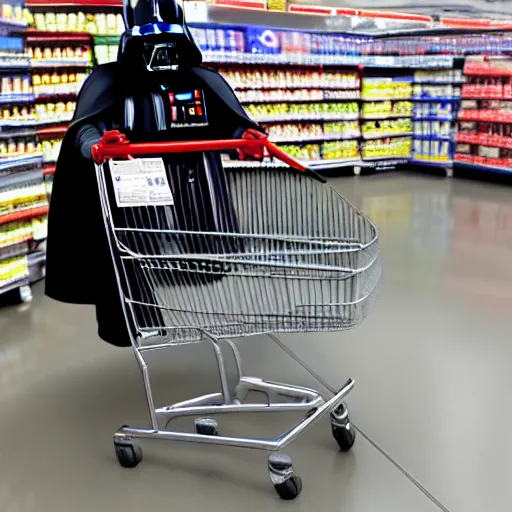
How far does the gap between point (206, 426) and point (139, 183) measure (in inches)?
35.9

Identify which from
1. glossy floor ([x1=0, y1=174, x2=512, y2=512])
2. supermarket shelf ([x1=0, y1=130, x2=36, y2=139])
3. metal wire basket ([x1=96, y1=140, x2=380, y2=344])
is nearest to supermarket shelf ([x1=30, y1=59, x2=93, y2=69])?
supermarket shelf ([x1=0, y1=130, x2=36, y2=139])

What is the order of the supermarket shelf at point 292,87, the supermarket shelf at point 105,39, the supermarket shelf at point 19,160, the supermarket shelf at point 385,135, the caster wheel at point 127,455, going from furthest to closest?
the supermarket shelf at point 385,135 < the supermarket shelf at point 292,87 < the supermarket shelf at point 105,39 < the supermarket shelf at point 19,160 < the caster wheel at point 127,455

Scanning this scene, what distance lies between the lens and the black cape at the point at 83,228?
2271 mm

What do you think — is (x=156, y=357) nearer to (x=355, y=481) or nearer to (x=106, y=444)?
(x=106, y=444)

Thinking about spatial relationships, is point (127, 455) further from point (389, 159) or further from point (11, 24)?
point (389, 159)

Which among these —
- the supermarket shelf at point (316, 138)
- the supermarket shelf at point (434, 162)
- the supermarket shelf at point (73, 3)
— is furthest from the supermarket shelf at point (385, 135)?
the supermarket shelf at point (73, 3)

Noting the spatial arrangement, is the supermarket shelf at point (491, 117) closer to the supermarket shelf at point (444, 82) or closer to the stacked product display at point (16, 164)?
the supermarket shelf at point (444, 82)

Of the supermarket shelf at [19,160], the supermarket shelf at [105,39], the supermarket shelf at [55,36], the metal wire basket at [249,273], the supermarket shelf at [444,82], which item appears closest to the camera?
the metal wire basket at [249,273]

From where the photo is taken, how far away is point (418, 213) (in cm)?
627

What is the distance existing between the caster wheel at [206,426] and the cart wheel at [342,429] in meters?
0.43

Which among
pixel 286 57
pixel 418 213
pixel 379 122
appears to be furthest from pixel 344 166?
pixel 418 213

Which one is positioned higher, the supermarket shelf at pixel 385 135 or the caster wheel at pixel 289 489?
the supermarket shelf at pixel 385 135

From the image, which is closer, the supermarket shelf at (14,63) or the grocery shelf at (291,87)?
the supermarket shelf at (14,63)

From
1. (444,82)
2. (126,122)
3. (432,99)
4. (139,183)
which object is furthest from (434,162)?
(139,183)
